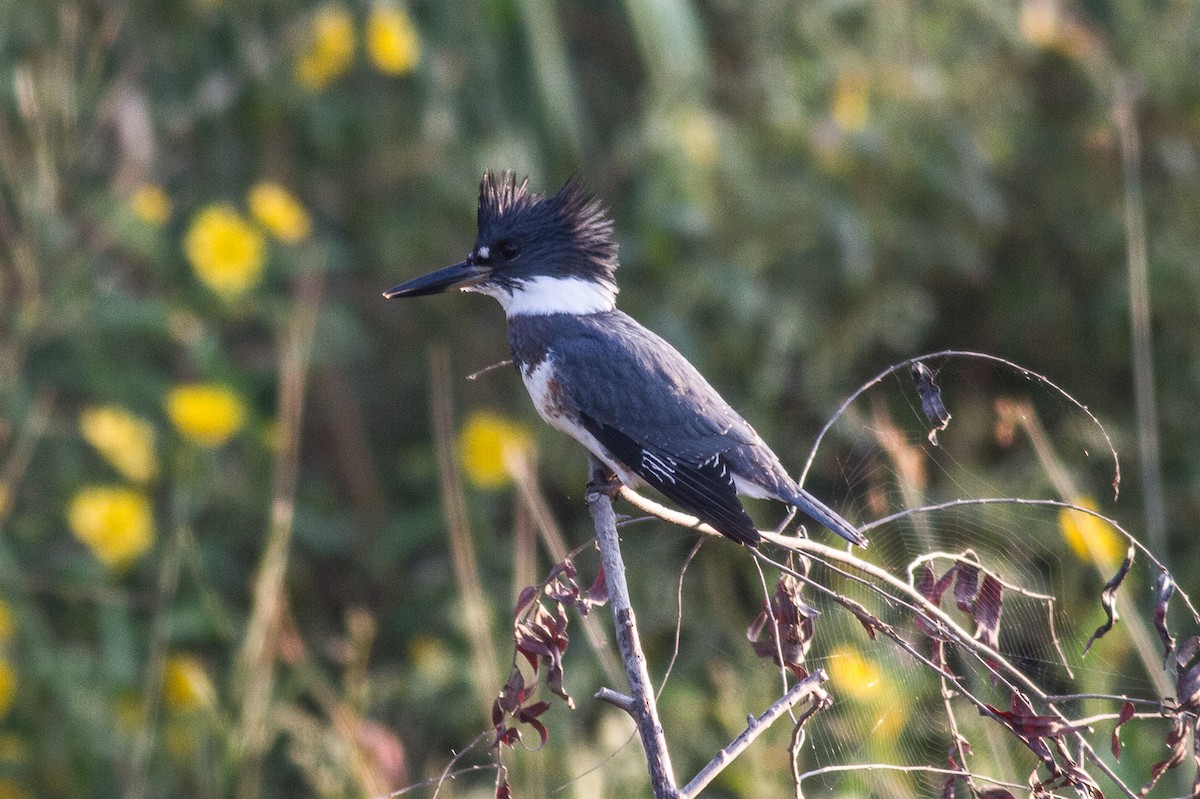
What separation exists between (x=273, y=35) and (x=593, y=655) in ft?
6.42

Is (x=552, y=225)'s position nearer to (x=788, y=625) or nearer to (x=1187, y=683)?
(x=788, y=625)

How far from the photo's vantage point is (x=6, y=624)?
3.11 metres

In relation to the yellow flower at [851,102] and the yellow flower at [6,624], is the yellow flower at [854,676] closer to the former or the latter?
the yellow flower at [851,102]

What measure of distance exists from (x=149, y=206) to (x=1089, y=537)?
2.43m

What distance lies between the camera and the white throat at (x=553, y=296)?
232 cm

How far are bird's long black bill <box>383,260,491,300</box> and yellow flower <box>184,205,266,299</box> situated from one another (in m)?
1.30

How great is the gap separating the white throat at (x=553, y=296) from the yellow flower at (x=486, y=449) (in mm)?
1175

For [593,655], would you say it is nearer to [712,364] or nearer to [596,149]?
[712,364]

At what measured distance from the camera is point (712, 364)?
12.0ft

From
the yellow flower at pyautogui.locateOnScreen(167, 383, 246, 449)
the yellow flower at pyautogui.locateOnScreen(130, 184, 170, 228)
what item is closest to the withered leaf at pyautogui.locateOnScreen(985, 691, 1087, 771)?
the yellow flower at pyautogui.locateOnScreen(167, 383, 246, 449)

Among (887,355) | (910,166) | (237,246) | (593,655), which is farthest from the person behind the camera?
(887,355)

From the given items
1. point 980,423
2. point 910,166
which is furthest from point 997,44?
point 980,423

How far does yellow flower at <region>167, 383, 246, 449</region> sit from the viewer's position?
3371mm

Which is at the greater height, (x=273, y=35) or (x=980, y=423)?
(x=273, y=35)
